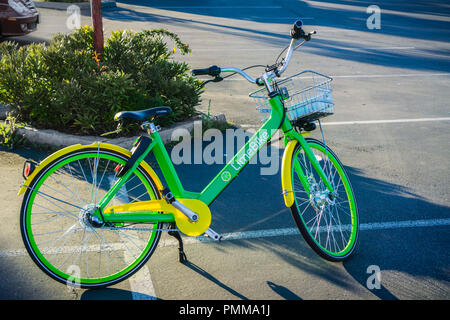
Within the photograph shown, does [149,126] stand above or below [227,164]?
above

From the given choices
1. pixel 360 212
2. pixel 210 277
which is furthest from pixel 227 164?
pixel 360 212

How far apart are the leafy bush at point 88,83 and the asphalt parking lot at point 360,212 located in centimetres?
63

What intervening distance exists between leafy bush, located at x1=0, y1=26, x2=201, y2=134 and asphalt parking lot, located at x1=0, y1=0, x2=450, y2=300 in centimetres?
63

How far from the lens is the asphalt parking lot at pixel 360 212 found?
3.36 m

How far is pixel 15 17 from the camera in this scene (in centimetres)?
1098

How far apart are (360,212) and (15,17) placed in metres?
9.59

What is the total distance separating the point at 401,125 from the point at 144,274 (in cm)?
486

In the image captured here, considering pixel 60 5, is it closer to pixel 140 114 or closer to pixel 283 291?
pixel 140 114

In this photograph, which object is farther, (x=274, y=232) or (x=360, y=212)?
(x=360, y=212)

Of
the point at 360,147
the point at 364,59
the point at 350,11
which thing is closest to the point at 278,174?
the point at 360,147

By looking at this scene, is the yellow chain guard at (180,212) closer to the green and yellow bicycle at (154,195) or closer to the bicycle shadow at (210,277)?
the green and yellow bicycle at (154,195)

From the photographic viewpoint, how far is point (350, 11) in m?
20.0

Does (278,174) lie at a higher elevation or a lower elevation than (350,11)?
lower
